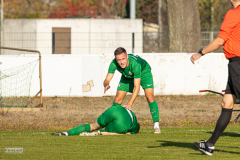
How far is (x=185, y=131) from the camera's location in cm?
840

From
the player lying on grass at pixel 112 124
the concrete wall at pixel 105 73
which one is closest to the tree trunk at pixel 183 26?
the concrete wall at pixel 105 73

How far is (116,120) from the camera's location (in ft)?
24.3

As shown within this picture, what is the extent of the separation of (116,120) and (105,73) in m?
8.59

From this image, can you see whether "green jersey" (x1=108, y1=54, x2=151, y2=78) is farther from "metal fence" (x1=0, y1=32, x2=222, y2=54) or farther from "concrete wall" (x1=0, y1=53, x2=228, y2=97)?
"metal fence" (x1=0, y1=32, x2=222, y2=54)

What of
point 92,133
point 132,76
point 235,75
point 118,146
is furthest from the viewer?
point 132,76

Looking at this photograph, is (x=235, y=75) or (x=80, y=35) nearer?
(x=235, y=75)

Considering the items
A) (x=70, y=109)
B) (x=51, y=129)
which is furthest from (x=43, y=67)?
(x=51, y=129)

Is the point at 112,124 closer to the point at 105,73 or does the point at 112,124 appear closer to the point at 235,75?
the point at 235,75

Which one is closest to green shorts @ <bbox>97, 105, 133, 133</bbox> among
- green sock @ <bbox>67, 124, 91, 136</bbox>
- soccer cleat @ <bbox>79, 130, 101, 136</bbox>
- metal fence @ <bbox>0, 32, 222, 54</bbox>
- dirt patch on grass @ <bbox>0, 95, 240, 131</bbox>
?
soccer cleat @ <bbox>79, 130, 101, 136</bbox>

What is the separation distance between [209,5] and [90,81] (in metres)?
31.6

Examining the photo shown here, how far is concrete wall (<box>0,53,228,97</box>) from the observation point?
15828 mm

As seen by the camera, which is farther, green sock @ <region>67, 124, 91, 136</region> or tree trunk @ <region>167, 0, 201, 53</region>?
tree trunk @ <region>167, 0, 201, 53</region>

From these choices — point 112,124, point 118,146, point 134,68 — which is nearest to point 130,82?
point 134,68

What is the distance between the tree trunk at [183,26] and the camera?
57.2 ft
